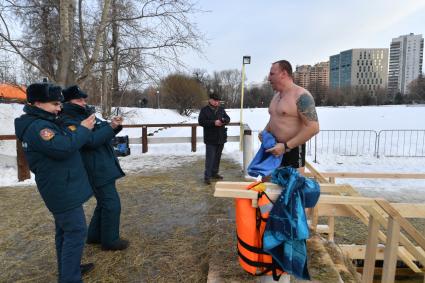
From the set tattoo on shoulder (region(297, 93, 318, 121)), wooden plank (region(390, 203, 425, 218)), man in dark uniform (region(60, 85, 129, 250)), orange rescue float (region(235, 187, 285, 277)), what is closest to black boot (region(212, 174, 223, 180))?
man in dark uniform (region(60, 85, 129, 250))

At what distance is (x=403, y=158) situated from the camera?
10602mm

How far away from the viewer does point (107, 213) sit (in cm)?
345

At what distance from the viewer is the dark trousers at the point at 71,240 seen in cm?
264

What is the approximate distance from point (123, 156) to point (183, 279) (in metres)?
7.08

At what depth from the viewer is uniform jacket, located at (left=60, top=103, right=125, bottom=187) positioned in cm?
304

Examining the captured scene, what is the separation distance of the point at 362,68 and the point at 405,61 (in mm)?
14771

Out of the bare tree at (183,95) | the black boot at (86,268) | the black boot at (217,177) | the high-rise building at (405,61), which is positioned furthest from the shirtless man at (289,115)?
the high-rise building at (405,61)

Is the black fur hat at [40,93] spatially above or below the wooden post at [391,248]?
above

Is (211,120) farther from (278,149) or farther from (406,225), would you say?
(406,225)

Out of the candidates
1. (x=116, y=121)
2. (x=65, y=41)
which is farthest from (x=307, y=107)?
(x=65, y=41)

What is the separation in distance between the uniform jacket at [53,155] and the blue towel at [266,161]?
1.53 meters

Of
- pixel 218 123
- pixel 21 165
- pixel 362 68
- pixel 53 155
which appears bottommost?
pixel 21 165

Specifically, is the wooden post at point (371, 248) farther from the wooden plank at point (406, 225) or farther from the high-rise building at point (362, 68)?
the high-rise building at point (362, 68)

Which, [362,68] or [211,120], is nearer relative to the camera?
[211,120]
